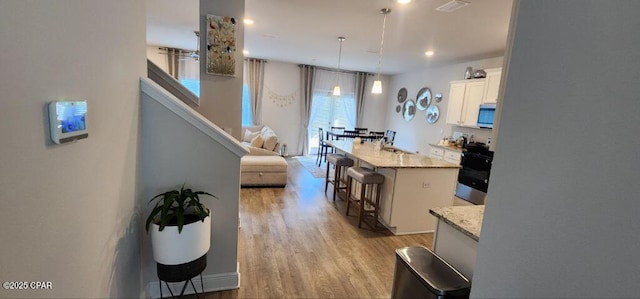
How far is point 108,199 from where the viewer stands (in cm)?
126

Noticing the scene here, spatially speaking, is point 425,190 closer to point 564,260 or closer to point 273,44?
point 564,260

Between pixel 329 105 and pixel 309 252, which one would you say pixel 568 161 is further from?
pixel 329 105

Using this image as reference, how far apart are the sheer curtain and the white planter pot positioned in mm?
6491

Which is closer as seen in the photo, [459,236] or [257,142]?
[459,236]

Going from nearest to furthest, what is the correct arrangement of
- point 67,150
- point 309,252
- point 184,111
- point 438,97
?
point 67,150 < point 184,111 < point 309,252 < point 438,97

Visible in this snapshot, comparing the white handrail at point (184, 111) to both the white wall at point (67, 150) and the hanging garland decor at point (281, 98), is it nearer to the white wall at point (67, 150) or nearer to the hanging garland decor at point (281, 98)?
the white wall at point (67, 150)

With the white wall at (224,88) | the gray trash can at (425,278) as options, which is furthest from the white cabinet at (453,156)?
the white wall at (224,88)

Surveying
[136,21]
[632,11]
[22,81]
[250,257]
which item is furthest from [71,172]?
[250,257]

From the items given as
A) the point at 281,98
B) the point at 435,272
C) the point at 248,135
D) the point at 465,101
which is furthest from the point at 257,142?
the point at 435,272

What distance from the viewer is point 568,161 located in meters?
0.69

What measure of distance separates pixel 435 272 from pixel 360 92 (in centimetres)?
721

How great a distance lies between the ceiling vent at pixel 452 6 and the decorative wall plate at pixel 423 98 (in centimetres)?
396

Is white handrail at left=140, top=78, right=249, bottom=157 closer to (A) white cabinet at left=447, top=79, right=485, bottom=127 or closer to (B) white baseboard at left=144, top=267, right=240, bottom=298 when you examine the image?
(B) white baseboard at left=144, top=267, right=240, bottom=298

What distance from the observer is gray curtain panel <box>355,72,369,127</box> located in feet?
27.0
